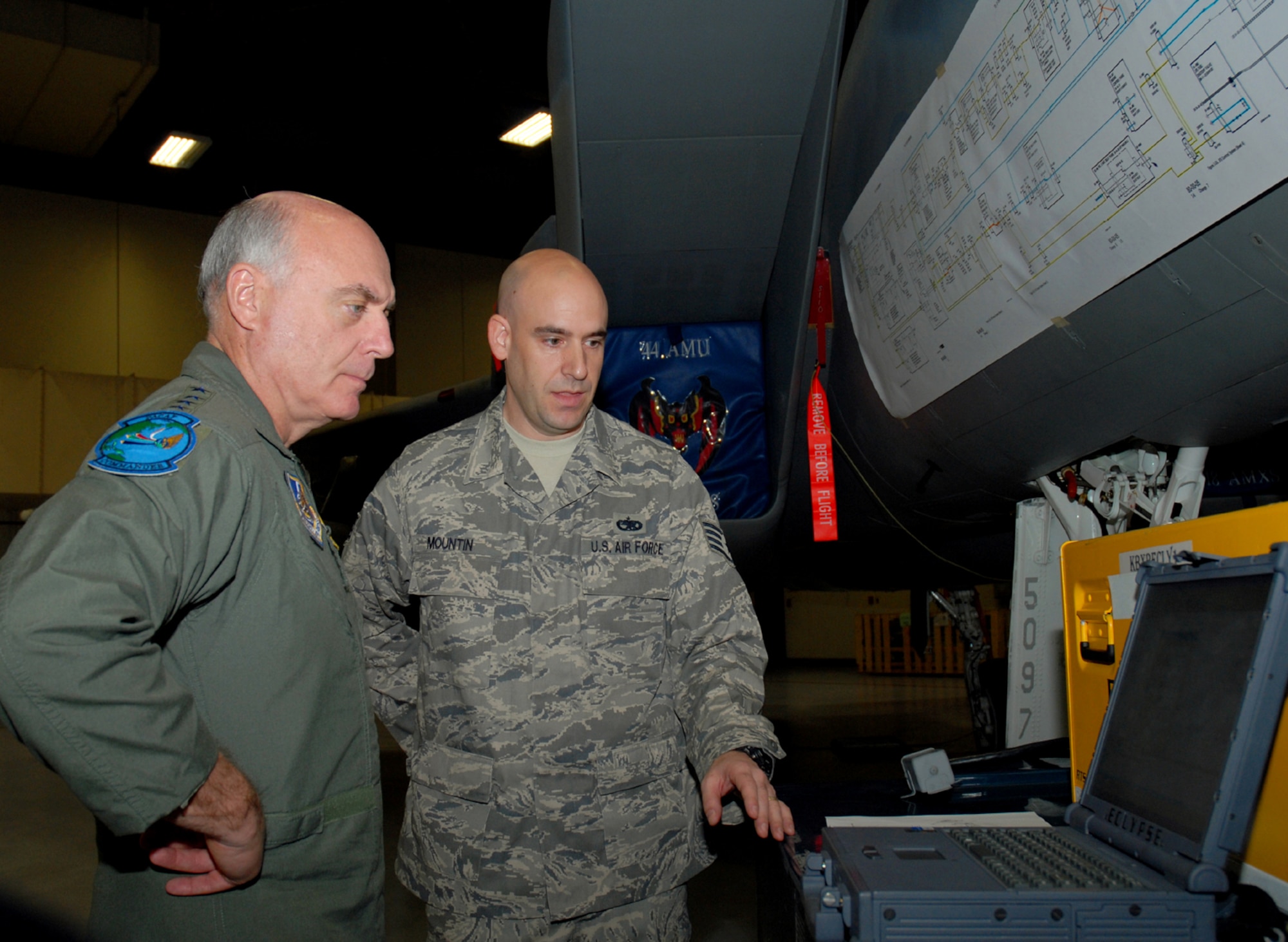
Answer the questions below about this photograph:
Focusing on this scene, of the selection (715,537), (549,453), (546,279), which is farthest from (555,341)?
(715,537)

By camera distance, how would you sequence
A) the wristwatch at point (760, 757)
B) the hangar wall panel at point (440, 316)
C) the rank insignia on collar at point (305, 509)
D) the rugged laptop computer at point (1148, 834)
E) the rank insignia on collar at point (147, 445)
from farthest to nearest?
the hangar wall panel at point (440, 316) → the wristwatch at point (760, 757) → the rank insignia on collar at point (305, 509) → the rank insignia on collar at point (147, 445) → the rugged laptop computer at point (1148, 834)

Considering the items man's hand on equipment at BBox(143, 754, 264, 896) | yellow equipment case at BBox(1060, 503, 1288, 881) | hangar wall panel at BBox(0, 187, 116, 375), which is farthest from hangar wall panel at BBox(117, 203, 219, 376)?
yellow equipment case at BBox(1060, 503, 1288, 881)

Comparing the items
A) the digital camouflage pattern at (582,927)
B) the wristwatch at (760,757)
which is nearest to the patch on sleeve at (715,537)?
the wristwatch at (760,757)

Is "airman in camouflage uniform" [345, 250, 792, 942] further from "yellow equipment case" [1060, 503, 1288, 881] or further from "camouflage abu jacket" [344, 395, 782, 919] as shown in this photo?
"yellow equipment case" [1060, 503, 1288, 881]

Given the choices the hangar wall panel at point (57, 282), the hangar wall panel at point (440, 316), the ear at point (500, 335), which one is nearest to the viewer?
the ear at point (500, 335)

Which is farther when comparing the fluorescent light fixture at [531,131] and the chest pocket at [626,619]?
the fluorescent light fixture at [531,131]

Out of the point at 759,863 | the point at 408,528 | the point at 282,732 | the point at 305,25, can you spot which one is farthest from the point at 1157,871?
the point at 305,25

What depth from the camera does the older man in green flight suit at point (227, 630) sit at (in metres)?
0.94

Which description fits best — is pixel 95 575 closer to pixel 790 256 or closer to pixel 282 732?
pixel 282 732

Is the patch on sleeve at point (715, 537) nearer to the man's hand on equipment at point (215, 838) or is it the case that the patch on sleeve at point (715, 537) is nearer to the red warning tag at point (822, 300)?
the man's hand on equipment at point (215, 838)

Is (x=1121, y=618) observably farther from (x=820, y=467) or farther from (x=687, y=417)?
(x=687, y=417)

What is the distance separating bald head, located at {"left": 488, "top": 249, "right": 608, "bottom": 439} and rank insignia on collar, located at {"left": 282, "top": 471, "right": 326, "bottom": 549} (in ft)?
2.22

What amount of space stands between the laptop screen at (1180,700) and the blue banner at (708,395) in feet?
8.05

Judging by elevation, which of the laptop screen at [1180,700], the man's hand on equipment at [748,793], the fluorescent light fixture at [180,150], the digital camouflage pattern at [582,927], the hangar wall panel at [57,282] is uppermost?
the fluorescent light fixture at [180,150]
